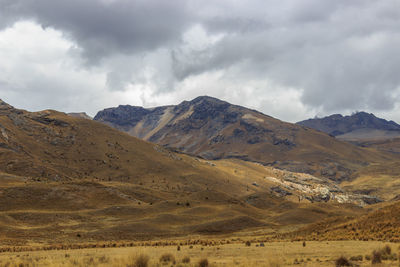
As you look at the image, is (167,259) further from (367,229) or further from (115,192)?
(115,192)

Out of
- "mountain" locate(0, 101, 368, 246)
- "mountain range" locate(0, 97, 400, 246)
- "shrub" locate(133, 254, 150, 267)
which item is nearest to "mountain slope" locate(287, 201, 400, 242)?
"mountain range" locate(0, 97, 400, 246)

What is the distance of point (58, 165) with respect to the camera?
12044 cm

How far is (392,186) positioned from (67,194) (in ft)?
535

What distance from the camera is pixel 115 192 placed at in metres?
89.7

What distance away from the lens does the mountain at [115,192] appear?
214ft

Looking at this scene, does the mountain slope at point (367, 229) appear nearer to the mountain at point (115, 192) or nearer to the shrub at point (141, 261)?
the mountain at point (115, 192)

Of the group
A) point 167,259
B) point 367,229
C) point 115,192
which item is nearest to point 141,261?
point 167,259

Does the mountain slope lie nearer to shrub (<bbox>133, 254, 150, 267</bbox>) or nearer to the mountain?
the mountain

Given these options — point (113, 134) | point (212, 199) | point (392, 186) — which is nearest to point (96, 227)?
point (212, 199)

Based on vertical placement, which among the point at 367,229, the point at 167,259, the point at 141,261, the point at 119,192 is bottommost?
the point at 367,229

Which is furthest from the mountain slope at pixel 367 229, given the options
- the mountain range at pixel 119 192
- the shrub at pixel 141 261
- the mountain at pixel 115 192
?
the shrub at pixel 141 261

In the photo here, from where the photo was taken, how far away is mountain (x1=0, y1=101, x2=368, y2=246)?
2569 inches

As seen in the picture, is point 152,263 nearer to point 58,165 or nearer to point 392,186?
point 58,165

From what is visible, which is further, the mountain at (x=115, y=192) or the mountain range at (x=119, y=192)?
the mountain range at (x=119, y=192)
